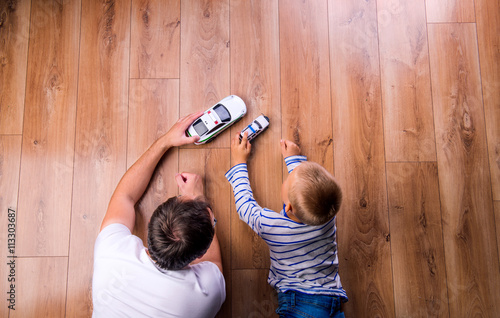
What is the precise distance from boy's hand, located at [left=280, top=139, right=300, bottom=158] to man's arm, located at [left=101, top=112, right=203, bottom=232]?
1.15 ft

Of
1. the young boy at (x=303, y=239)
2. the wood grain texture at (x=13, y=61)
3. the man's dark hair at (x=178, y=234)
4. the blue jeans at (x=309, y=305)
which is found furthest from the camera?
the wood grain texture at (x=13, y=61)

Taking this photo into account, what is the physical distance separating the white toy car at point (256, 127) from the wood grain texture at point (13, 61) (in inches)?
37.3

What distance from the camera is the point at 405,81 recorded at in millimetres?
1244

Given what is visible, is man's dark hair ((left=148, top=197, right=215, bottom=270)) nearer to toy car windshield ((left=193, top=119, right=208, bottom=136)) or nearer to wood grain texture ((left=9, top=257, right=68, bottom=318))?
toy car windshield ((left=193, top=119, right=208, bottom=136))

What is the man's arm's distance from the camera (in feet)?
3.60

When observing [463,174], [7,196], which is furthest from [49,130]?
[463,174]

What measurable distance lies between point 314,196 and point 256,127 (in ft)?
1.45

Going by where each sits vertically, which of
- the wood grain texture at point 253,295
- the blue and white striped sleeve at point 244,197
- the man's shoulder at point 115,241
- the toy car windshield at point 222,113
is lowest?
the wood grain texture at point 253,295

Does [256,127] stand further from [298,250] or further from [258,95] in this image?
[298,250]

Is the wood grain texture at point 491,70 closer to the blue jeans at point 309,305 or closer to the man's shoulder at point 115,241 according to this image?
the blue jeans at point 309,305

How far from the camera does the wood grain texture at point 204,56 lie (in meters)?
1.22

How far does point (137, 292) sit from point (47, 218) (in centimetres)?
67

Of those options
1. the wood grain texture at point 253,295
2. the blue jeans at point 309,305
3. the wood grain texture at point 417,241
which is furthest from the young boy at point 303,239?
the wood grain texture at point 417,241

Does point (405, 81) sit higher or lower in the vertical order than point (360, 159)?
higher
